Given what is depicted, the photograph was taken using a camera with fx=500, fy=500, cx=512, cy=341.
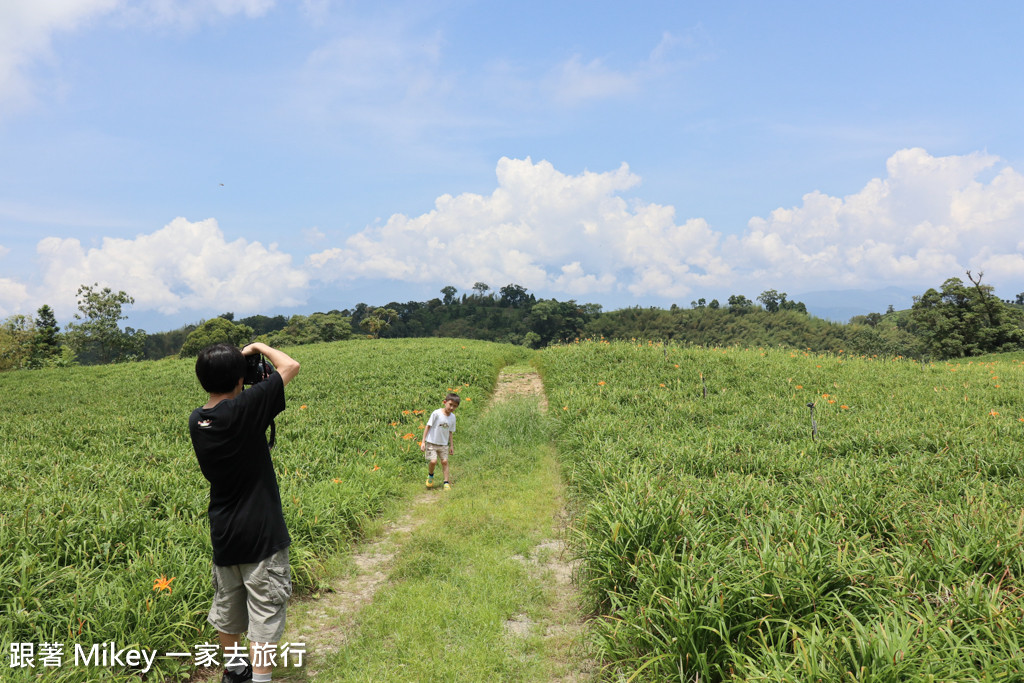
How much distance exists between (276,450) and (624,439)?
5.93 metres

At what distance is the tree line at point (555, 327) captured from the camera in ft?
106

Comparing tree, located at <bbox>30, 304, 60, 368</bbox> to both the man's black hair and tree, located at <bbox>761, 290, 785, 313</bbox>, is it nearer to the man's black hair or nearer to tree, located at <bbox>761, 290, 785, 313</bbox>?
the man's black hair

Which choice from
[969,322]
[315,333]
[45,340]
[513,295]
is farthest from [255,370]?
[513,295]

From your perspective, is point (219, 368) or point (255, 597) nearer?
point (219, 368)

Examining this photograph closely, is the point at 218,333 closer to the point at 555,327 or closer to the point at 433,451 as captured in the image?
Answer: the point at 555,327

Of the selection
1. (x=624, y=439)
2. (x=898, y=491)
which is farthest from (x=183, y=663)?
(x=898, y=491)

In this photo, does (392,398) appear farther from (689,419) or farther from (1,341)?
(1,341)

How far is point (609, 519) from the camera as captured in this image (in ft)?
15.8

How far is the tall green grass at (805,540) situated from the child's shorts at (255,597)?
2.29m

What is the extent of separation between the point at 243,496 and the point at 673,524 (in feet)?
11.5

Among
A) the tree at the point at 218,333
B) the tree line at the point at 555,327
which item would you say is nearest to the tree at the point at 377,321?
the tree line at the point at 555,327

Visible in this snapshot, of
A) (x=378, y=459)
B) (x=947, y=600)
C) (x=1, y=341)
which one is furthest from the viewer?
(x=1, y=341)

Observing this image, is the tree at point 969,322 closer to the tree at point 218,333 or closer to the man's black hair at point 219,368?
the man's black hair at point 219,368

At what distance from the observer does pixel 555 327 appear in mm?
82812
